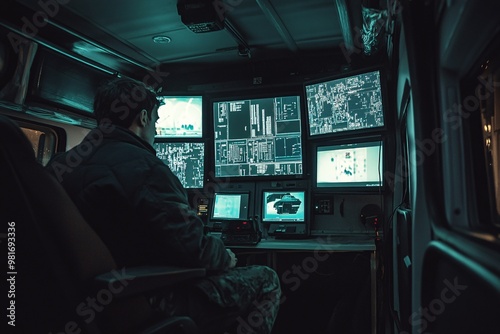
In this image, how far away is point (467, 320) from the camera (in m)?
0.89

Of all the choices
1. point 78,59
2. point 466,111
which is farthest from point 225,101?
point 466,111

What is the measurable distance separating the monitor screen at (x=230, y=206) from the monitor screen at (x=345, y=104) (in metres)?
0.75

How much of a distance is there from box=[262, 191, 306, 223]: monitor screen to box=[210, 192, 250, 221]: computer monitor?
0.53 feet

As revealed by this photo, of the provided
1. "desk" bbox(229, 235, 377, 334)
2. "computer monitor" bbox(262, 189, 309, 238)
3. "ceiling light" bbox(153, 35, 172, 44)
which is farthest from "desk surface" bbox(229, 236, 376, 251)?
Answer: "ceiling light" bbox(153, 35, 172, 44)

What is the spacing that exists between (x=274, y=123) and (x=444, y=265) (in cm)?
209

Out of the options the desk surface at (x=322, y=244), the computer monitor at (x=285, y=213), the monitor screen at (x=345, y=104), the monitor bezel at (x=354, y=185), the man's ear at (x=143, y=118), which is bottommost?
the desk surface at (x=322, y=244)

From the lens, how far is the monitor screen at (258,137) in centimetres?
301

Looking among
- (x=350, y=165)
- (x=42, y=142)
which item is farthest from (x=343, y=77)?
(x=42, y=142)

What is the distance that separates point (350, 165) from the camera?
2.72 m

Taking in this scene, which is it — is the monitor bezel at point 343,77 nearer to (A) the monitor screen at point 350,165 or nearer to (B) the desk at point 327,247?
(A) the monitor screen at point 350,165

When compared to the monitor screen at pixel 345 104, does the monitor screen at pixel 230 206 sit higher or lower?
lower

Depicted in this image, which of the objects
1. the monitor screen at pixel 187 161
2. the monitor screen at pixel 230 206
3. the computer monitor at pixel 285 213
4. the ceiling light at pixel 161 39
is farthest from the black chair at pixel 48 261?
the ceiling light at pixel 161 39

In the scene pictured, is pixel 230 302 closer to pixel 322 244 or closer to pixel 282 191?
pixel 322 244

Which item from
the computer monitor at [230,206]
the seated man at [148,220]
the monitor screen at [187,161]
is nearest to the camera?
the seated man at [148,220]
